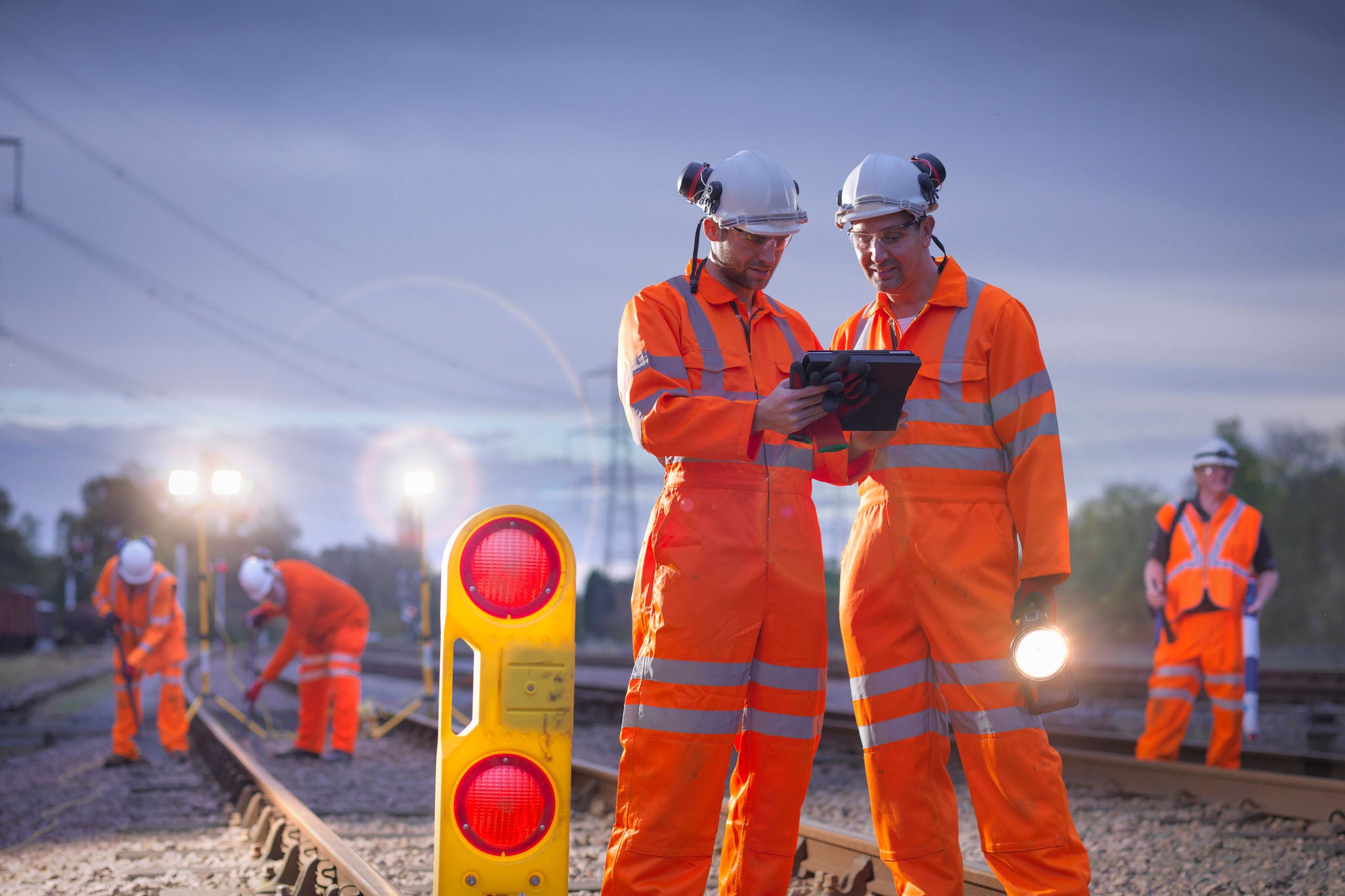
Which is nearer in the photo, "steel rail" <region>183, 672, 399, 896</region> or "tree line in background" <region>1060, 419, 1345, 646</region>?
"steel rail" <region>183, 672, 399, 896</region>

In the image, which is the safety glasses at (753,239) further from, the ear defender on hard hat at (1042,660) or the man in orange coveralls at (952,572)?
the ear defender on hard hat at (1042,660)

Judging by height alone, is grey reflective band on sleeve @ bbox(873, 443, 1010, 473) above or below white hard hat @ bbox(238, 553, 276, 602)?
above

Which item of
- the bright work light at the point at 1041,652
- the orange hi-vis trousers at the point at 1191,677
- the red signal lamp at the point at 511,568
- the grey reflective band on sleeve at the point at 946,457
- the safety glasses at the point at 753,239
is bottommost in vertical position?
the orange hi-vis trousers at the point at 1191,677

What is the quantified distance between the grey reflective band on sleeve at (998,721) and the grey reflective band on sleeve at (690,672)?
0.62 meters

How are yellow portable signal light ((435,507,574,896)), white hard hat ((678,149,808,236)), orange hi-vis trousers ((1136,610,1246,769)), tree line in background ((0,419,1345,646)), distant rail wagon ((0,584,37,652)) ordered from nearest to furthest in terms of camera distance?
1. yellow portable signal light ((435,507,574,896))
2. white hard hat ((678,149,808,236))
3. orange hi-vis trousers ((1136,610,1246,769))
4. tree line in background ((0,419,1345,646))
5. distant rail wagon ((0,584,37,652))

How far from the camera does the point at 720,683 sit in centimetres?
323

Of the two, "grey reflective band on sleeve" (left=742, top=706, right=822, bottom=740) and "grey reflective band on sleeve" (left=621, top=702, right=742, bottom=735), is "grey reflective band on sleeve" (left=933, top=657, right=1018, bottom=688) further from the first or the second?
"grey reflective band on sleeve" (left=621, top=702, right=742, bottom=735)

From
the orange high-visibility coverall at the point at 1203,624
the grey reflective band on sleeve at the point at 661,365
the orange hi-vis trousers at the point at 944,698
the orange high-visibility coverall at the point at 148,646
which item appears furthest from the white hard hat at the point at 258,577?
the orange hi-vis trousers at the point at 944,698

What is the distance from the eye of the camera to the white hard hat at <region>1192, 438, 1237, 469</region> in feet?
26.7

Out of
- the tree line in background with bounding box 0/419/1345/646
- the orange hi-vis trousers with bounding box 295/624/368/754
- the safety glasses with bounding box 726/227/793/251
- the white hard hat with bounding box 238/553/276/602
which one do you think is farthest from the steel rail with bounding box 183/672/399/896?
the tree line in background with bounding box 0/419/1345/646

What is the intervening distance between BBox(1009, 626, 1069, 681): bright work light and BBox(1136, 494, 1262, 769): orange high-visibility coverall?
5.13 m

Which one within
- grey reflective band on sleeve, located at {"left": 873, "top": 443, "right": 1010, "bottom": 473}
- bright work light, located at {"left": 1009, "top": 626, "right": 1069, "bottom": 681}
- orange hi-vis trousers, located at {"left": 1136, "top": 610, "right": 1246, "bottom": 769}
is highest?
grey reflective band on sleeve, located at {"left": 873, "top": 443, "right": 1010, "bottom": 473}

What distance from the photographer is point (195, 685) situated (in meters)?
25.6

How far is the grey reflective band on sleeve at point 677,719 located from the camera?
3.20m
